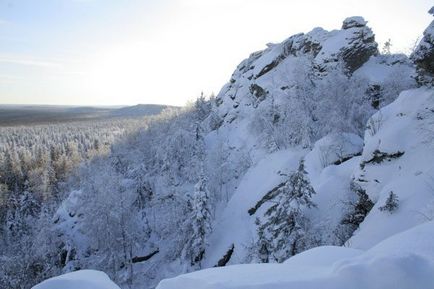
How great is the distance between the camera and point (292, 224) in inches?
914

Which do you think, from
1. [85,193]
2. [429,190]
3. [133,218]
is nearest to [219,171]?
[133,218]

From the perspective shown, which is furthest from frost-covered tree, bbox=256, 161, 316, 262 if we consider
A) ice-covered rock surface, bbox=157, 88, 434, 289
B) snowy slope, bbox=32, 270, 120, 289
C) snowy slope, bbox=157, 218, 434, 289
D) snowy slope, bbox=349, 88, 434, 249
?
snowy slope, bbox=32, 270, 120, 289

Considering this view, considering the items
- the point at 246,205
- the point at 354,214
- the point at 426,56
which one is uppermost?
the point at 426,56

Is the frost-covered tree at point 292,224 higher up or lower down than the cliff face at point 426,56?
lower down

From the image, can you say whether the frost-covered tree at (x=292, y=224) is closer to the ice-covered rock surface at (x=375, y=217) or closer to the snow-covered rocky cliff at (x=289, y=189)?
the snow-covered rocky cliff at (x=289, y=189)

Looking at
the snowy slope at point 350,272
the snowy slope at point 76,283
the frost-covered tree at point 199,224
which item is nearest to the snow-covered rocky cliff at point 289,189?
the snowy slope at point 350,272

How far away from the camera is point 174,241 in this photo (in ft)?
139

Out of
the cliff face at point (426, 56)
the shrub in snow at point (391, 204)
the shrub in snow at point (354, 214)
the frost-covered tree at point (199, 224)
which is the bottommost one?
the frost-covered tree at point (199, 224)

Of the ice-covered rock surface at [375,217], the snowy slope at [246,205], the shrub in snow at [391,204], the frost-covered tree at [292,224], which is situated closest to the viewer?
the ice-covered rock surface at [375,217]

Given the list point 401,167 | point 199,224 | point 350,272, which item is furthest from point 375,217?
point 199,224

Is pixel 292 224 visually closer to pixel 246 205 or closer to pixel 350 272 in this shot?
pixel 246 205

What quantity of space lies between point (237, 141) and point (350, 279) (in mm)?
49941

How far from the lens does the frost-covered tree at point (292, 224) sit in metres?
22.7

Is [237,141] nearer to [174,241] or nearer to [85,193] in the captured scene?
[174,241]
